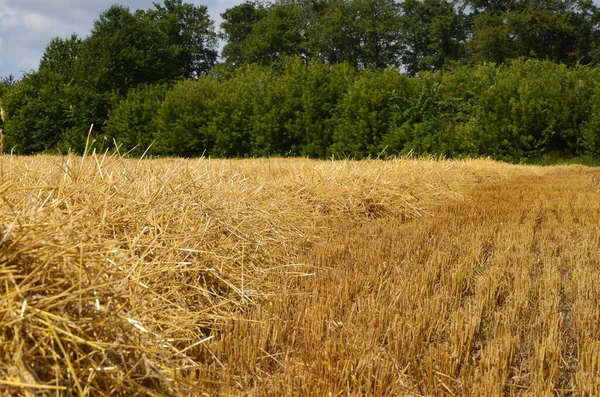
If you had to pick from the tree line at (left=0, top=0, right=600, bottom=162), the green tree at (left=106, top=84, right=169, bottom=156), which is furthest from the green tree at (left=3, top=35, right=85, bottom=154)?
the green tree at (left=106, top=84, right=169, bottom=156)

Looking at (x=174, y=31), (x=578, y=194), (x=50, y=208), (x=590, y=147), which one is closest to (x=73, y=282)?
(x=50, y=208)

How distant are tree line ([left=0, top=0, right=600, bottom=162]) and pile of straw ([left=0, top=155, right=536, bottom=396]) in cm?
187

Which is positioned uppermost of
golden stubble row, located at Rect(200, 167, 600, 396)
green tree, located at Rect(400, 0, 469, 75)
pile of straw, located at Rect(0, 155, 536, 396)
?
green tree, located at Rect(400, 0, 469, 75)

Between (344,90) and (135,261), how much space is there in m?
20.8

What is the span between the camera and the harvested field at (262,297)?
171cm

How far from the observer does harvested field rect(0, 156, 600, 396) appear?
171cm

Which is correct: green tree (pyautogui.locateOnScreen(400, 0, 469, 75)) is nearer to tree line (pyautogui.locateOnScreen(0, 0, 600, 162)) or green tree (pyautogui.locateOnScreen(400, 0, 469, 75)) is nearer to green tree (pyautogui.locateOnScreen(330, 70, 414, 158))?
tree line (pyautogui.locateOnScreen(0, 0, 600, 162))

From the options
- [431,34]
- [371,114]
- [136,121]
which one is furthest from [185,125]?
[431,34]

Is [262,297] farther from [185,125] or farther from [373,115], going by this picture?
[185,125]

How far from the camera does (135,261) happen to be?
261 cm

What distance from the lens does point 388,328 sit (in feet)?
8.54

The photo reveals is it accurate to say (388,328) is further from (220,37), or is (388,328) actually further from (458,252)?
(220,37)

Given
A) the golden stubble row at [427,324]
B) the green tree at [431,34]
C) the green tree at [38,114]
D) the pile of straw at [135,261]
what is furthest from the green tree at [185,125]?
the green tree at [431,34]

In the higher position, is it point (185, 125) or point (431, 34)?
point (431, 34)
